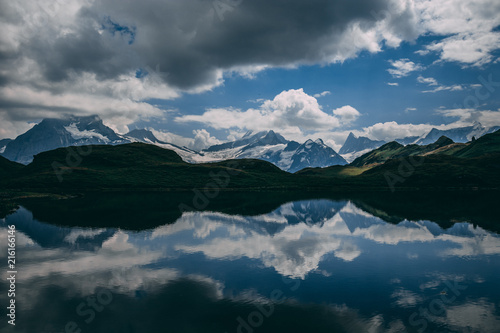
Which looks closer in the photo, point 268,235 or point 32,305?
point 32,305

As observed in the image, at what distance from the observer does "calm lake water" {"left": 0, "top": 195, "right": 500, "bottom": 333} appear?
25719mm

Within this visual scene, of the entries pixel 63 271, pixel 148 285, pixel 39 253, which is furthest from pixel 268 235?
pixel 39 253

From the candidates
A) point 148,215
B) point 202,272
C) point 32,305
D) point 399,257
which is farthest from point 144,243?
point 399,257

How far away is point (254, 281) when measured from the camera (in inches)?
1400

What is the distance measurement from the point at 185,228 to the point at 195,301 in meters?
41.9

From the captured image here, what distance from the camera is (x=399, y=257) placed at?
46156 mm

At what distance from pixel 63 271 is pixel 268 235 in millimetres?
38668

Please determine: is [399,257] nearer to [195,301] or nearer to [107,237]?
[195,301]

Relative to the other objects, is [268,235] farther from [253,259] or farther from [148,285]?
[148,285]

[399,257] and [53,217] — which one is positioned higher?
[53,217]

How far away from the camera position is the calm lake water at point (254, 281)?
1013 inches

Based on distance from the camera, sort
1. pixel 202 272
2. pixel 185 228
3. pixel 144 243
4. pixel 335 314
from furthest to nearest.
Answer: pixel 185 228, pixel 144 243, pixel 202 272, pixel 335 314

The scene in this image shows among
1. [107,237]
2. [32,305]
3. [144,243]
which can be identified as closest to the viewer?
[32,305]

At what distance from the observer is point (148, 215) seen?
288 ft
